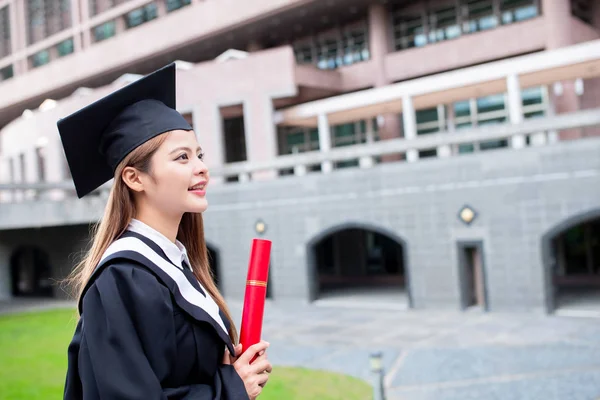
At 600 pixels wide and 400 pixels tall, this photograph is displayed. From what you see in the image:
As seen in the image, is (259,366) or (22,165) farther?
(22,165)

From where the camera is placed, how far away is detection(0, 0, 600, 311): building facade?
13312 mm

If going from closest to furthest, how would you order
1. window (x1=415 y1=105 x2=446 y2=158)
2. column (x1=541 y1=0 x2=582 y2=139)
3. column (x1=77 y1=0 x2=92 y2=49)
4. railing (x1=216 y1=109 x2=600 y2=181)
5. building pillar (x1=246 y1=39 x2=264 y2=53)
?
railing (x1=216 y1=109 x2=600 y2=181), column (x1=541 y1=0 x2=582 y2=139), window (x1=415 y1=105 x2=446 y2=158), building pillar (x1=246 y1=39 x2=264 y2=53), column (x1=77 y1=0 x2=92 y2=49)

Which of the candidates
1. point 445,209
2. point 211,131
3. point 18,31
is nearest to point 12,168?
point 18,31

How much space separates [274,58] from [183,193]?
18338 mm

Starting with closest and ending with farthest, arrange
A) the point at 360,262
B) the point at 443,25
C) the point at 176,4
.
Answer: the point at 443,25, the point at 360,262, the point at 176,4

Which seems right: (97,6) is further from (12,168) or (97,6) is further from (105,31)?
(12,168)

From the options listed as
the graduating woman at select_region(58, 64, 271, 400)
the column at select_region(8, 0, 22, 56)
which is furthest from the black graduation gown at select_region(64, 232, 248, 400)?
the column at select_region(8, 0, 22, 56)

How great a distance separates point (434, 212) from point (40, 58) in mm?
30711

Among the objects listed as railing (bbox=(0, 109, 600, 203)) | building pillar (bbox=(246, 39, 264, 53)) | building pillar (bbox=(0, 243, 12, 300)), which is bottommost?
building pillar (bbox=(0, 243, 12, 300))

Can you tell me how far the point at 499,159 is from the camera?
13359 mm

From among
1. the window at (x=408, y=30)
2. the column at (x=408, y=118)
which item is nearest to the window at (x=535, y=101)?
the column at (x=408, y=118)

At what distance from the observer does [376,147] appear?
606 inches

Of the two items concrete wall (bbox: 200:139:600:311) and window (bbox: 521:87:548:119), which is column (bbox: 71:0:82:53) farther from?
window (bbox: 521:87:548:119)

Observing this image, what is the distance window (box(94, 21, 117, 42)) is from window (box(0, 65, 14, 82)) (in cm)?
1029
